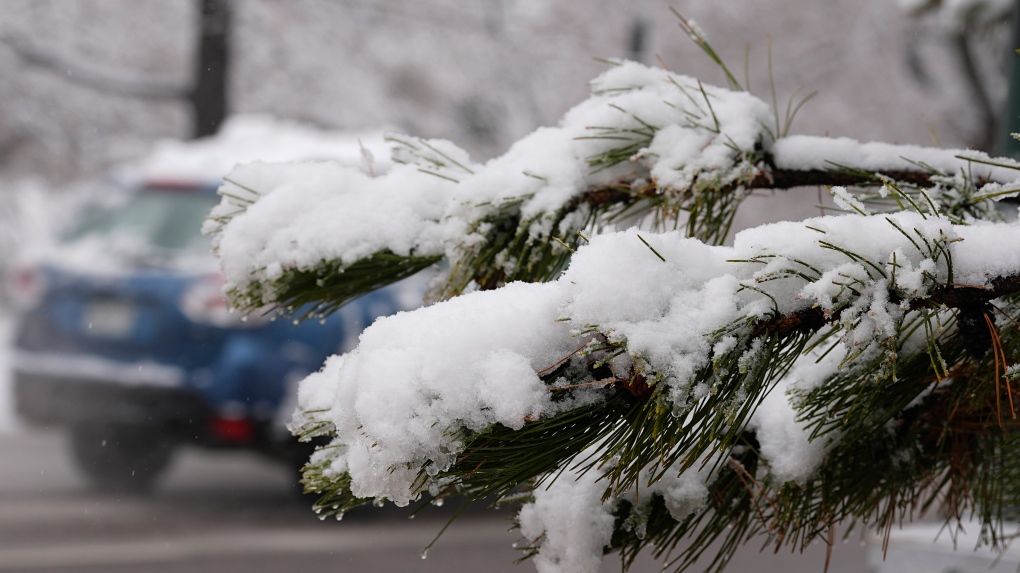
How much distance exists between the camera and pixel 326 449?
3.32 ft

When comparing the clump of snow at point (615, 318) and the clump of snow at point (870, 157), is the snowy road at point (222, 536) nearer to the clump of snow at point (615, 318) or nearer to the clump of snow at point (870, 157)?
the clump of snow at point (870, 157)

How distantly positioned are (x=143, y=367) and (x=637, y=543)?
177 inches

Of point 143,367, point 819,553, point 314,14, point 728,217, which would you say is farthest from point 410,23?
point 728,217

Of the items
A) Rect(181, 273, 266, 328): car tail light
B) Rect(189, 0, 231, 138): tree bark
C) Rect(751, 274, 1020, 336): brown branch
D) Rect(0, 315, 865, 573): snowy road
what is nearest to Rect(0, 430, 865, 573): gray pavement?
Rect(0, 315, 865, 573): snowy road

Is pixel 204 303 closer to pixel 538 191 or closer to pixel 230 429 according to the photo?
pixel 230 429

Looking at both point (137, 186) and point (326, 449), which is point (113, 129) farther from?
point (326, 449)

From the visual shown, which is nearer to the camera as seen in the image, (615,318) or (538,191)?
(615,318)

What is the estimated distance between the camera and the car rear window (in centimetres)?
511

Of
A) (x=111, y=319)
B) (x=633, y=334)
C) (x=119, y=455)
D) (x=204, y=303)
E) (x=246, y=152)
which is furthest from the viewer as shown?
(x=246, y=152)

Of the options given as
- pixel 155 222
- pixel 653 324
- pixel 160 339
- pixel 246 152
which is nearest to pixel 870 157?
pixel 653 324

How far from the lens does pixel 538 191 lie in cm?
118

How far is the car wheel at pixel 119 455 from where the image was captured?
18.7 feet

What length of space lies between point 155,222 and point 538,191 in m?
4.52

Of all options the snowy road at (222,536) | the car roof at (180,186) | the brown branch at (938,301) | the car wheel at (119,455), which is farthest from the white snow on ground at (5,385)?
the brown branch at (938,301)
